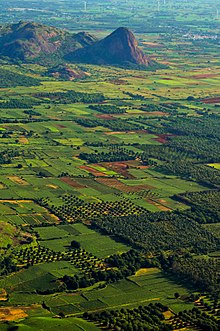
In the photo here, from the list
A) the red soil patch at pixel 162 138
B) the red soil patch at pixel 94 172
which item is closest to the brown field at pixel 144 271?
the red soil patch at pixel 94 172

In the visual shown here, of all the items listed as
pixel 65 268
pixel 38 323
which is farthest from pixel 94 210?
pixel 38 323

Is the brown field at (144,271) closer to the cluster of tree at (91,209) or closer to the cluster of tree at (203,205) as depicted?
the cluster of tree at (91,209)

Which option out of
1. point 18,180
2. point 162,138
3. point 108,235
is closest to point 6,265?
point 108,235

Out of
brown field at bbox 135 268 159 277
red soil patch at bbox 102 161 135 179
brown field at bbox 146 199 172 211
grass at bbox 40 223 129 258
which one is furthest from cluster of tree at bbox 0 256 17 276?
red soil patch at bbox 102 161 135 179

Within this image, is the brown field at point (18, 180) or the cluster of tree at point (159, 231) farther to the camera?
the brown field at point (18, 180)

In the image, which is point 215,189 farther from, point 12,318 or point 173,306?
point 12,318

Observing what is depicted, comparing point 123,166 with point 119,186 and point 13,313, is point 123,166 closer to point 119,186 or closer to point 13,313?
point 119,186

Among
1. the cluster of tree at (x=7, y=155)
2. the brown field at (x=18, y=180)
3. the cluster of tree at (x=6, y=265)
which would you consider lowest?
the cluster of tree at (x=7, y=155)
